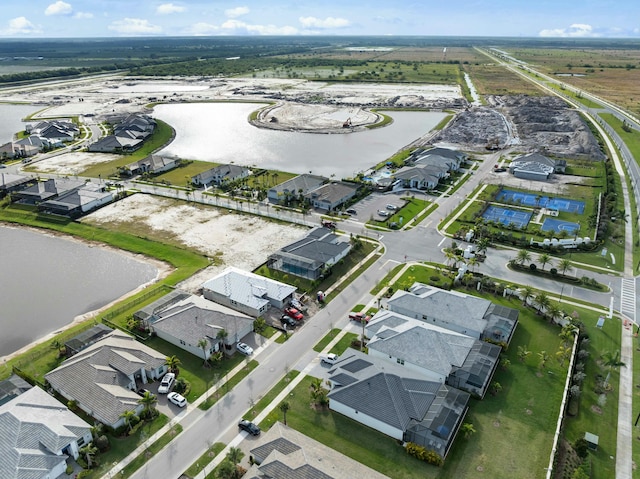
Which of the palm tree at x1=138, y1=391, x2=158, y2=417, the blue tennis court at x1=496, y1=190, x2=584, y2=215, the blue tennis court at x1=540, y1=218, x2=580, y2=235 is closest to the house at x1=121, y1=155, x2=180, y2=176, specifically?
the palm tree at x1=138, y1=391, x2=158, y2=417

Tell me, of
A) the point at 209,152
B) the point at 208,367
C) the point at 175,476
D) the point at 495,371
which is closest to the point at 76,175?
the point at 209,152

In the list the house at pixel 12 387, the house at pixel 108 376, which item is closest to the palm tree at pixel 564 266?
the house at pixel 108 376

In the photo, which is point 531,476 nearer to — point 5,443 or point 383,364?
point 383,364

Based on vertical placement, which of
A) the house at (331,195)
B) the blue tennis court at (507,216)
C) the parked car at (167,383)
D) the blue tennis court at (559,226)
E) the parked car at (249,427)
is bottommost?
the parked car at (249,427)

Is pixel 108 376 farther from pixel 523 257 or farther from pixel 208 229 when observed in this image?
pixel 523 257

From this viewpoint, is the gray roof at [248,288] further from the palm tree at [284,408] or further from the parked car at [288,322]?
the palm tree at [284,408]

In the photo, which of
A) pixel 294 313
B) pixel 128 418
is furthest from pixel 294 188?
pixel 128 418
